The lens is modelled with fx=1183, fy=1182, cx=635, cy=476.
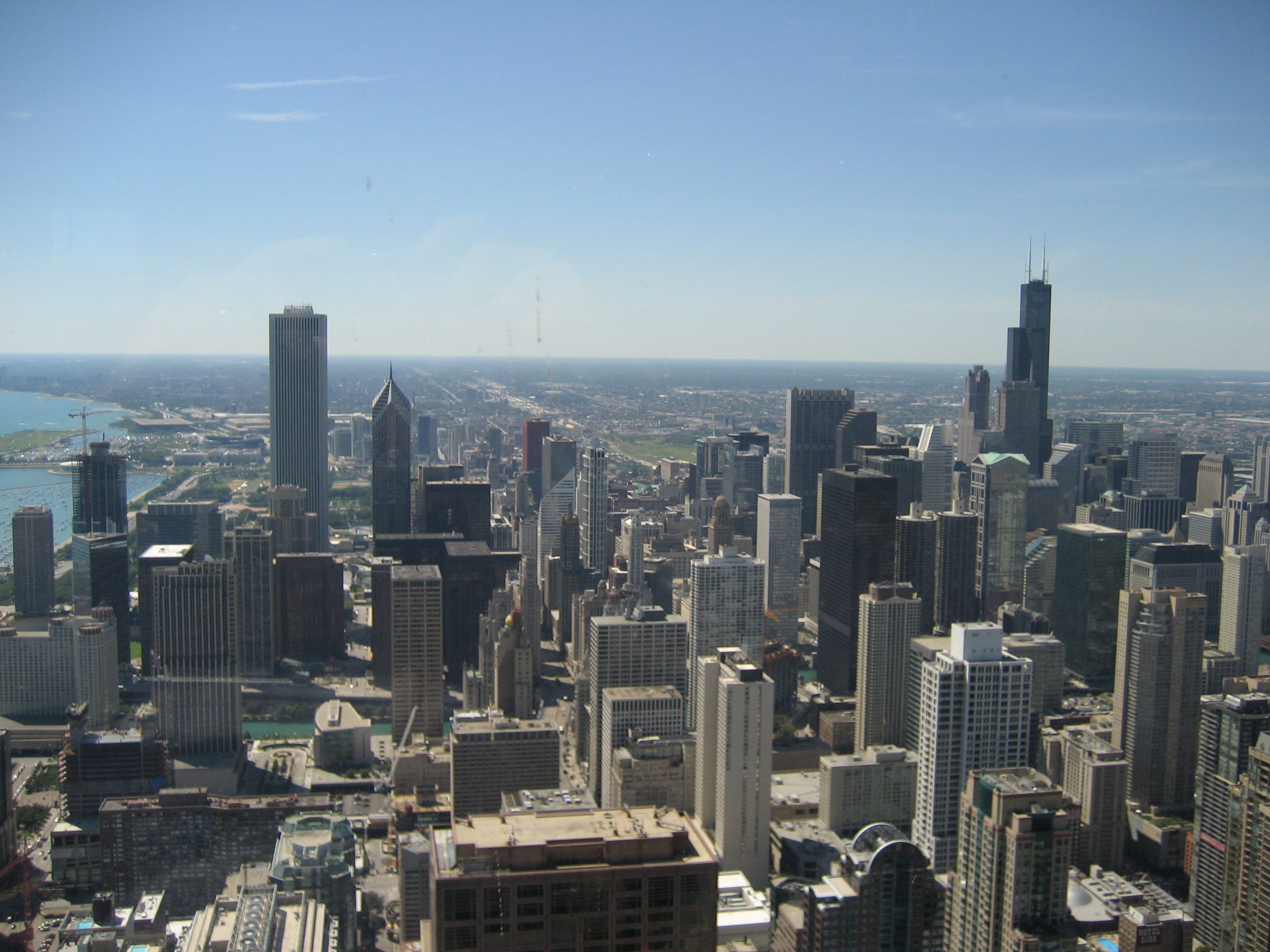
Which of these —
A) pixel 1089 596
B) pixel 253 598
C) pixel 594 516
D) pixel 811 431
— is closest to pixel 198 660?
pixel 253 598

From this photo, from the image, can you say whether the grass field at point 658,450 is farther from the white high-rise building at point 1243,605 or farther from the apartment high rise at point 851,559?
the white high-rise building at point 1243,605

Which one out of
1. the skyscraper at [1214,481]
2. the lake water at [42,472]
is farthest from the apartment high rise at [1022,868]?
the skyscraper at [1214,481]

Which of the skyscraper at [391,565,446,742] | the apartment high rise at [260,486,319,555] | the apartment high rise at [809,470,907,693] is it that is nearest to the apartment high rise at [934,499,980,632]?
the apartment high rise at [809,470,907,693]

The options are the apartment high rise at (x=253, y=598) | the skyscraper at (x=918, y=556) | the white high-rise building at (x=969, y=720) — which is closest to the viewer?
the white high-rise building at (x=969, y=720)

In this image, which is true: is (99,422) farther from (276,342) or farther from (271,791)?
(271,791)

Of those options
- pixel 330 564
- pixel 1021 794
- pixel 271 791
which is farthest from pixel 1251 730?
pixel 330 564

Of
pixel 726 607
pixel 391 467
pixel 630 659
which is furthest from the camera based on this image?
pixel 391 467

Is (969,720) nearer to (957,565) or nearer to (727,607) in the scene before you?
(727,607)
